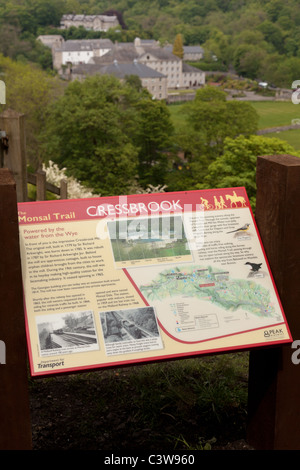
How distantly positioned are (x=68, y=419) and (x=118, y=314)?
4.11 ft

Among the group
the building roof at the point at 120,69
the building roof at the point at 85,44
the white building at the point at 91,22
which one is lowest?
the building roof at the point at 120,69

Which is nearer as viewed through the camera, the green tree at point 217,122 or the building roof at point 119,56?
the green tree at point 217,122

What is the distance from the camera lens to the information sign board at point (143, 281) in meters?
2.34

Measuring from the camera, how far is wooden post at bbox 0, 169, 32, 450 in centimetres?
220

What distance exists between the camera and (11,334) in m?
2.25

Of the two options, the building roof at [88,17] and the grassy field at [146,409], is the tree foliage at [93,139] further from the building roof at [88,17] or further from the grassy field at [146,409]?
the building roof at [88,17]

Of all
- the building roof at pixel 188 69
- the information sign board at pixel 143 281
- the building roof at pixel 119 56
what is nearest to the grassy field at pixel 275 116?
the building roof at pixel 119 56

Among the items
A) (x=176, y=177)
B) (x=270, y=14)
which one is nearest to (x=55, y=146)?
(x=176, y=177)

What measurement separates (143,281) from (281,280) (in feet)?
2.19

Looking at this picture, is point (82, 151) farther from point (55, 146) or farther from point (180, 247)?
point (180, 247)

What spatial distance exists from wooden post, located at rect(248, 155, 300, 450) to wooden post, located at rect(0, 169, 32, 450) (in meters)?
1.17

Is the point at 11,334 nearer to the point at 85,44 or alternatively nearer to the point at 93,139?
the point at 93,139

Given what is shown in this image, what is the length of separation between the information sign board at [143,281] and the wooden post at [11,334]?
75mm

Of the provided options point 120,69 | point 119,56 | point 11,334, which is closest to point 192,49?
point 119,56
